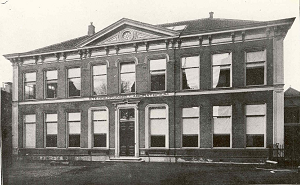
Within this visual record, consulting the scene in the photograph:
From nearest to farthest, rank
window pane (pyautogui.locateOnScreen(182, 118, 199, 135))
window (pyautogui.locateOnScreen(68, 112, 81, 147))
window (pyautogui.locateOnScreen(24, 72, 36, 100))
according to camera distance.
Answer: window pane (pyautogui.locateOnScreen(182, 118, 199, 135)), window (pyautogui.locateOnScreen(68, 112, 81, 147)), window (pyautogui.locateOnScreen(24, 72, 36, 100))

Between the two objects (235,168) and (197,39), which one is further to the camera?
(197,39)

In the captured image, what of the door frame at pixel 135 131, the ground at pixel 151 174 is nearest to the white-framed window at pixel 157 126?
the door frame at pixel 135 131

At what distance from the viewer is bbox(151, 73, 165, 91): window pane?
15.5 m

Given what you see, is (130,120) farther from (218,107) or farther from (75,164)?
(218,107)

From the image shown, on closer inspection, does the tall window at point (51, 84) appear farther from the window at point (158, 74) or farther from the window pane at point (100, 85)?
the window at point (158, 74)

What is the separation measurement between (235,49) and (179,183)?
7462 millimetres

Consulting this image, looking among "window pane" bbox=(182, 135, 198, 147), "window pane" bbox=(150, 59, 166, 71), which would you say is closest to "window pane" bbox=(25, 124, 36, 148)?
"window pane" bbox=(150, 59, 166, 71)

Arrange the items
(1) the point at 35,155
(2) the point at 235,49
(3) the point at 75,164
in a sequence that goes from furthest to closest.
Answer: (1) the point at 35,155 → (3) the point at 75,164 → (2) the point at 235,49

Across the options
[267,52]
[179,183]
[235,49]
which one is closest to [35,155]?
[179,183]

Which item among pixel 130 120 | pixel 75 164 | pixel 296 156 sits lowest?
pixel 75 164

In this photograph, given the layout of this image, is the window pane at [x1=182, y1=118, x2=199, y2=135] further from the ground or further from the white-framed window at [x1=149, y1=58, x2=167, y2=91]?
the white-framed window at [x1=149, y1=58, x2=167, y2=91]

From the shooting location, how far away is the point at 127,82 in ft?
51.9

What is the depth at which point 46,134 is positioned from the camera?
658 inches

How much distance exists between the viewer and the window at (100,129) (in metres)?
16.0
